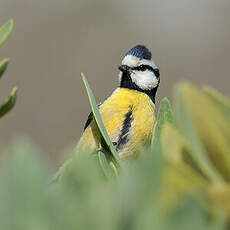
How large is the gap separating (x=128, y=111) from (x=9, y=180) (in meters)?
1.90

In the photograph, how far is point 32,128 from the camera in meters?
6.77

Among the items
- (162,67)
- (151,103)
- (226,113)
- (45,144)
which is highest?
(226,113)

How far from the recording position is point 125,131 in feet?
6.81

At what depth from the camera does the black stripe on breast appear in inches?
77.7

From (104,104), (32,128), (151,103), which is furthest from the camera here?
(32,128)

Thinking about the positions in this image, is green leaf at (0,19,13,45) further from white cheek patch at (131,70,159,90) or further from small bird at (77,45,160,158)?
white cheek patch at (131,70,159,90)

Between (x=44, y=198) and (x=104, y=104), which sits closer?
(x=44, y=198)

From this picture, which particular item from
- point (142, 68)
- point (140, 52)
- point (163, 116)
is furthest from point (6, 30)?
point (142, 68)

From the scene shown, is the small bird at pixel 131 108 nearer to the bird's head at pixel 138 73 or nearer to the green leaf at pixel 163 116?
the bird's head at pixel 138 73

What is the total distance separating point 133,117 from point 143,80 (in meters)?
0.43

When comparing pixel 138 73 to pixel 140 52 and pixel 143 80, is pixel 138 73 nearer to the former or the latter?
pixel 143 80

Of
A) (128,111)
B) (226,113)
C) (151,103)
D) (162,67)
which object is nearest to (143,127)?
(128,111)

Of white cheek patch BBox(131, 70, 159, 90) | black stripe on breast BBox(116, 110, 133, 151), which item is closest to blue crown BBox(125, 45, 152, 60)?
white cheek patch BBox(131, 70, 159, 90)

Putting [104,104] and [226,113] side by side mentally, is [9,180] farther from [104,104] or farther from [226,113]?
[104,104]
